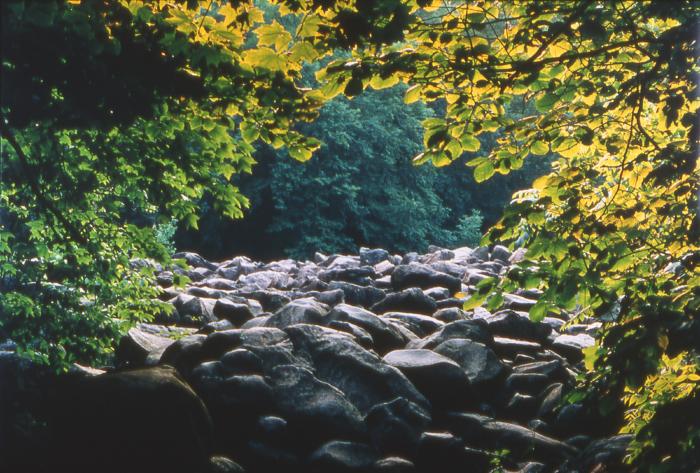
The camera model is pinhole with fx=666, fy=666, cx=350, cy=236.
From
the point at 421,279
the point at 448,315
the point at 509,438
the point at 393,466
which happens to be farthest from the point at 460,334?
the point at 421,279

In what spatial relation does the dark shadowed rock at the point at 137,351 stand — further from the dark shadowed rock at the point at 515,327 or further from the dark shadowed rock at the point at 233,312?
the dark shadowed rock at the point at 515,327

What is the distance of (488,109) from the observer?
3686 millimetres

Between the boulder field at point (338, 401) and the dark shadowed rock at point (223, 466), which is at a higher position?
the boulder field at point (338, 401)

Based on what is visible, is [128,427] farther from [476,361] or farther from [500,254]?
[500,254]

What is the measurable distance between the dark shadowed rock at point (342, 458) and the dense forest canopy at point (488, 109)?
9.97 ft

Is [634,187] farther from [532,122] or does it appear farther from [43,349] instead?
[43,349]

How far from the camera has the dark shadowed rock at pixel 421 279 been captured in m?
12.6

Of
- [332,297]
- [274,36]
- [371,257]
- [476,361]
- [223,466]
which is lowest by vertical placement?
[223,466]

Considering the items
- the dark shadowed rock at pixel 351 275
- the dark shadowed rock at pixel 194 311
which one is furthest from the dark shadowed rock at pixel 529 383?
the dark shadowed rock at pixel 351 275

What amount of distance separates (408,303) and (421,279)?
2.04m

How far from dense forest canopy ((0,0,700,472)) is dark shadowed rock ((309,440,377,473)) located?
3.04 meters

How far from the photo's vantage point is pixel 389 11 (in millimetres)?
2945

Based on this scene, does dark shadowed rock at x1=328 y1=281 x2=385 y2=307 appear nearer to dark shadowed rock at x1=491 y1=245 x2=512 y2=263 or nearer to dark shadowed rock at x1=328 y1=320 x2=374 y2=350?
dark shadowed rock at x1=328 y1=320 x2=374 y2=350

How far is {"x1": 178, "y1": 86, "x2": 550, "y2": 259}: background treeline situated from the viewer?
1101 inches
